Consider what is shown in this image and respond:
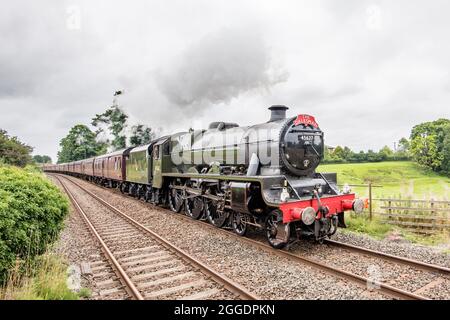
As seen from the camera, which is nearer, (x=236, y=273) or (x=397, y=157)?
(x=236, y=273)

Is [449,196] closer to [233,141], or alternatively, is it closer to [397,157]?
[233,141]

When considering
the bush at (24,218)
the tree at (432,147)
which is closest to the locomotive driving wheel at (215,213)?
the bush at (24,218)

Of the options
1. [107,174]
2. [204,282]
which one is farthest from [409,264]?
[107,174]

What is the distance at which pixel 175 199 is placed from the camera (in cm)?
1241

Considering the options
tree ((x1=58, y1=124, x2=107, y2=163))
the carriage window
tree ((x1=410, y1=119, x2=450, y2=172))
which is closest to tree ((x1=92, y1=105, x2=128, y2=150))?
tree ((x1=58, y1=124, x2=107, y2=163))

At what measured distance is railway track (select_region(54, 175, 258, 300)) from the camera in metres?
4.67

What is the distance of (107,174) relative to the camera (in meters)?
23.5

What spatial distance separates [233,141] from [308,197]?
9.26ft

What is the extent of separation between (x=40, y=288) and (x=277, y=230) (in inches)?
178

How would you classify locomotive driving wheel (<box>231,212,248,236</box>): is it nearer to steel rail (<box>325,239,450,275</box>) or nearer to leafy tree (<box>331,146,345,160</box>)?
steel rail (<box>325,239,450,275</box>)

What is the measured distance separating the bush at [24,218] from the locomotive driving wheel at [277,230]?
14.6ft

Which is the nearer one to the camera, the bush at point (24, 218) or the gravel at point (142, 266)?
the bush at point (24, 218)

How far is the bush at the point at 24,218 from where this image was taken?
4379 millimetres

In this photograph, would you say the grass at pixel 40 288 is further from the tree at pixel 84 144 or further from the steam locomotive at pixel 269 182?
the tree at pixel 84 144
